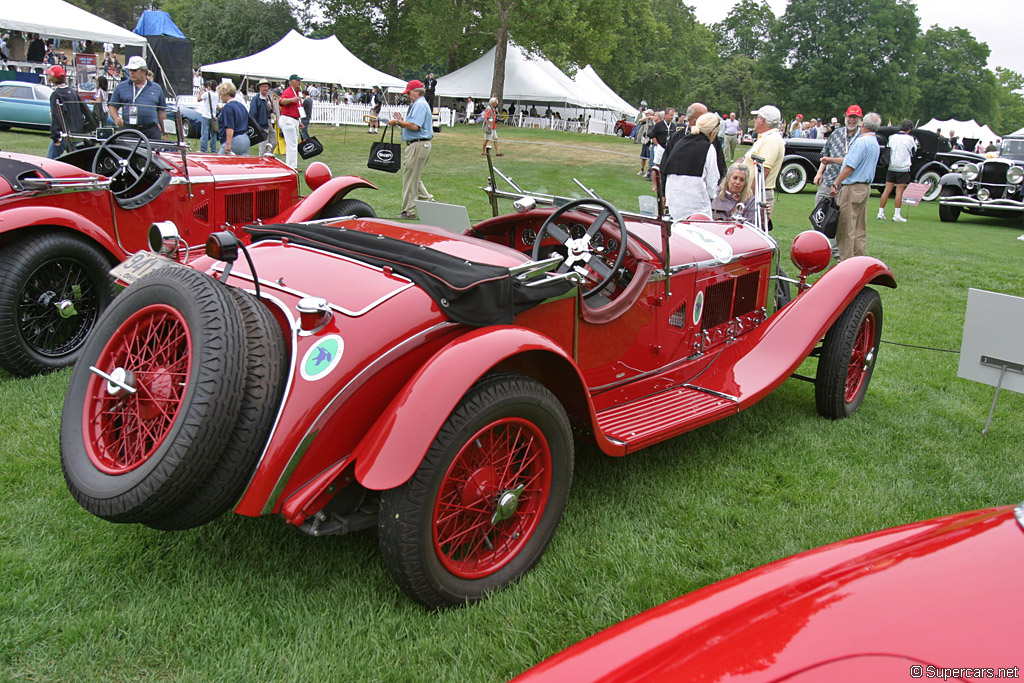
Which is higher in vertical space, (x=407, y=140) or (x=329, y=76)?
(x=329, y=76)

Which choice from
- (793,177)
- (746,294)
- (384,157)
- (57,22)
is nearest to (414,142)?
(384,157)

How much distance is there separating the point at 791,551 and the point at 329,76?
28.8 metres

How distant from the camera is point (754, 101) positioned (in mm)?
63094

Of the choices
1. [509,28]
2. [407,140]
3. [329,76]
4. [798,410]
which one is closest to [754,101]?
[509,28]

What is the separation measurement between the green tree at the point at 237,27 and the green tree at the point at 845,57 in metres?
38.3

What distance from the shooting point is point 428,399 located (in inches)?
97.0

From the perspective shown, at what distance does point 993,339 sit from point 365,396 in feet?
12.2

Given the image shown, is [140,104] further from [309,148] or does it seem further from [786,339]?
[786,339]

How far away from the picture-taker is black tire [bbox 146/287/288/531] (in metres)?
2.37

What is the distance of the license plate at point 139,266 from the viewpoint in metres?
3.12

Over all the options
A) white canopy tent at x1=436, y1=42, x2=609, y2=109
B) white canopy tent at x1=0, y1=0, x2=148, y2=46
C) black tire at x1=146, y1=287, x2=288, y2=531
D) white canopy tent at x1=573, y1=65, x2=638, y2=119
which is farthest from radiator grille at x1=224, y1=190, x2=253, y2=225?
white canopy tent at x1=573, y1=65, x2=638, y2=119

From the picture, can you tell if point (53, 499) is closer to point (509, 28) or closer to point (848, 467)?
point (848, 467)

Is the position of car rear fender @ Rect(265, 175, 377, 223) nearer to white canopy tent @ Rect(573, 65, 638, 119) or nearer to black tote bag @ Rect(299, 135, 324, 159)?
black tote bag @ Rect(299, 135, 324, 159)

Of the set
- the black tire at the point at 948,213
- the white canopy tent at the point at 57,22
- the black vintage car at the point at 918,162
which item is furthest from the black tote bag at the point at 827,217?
the white canopy tent at the point at 57,22
